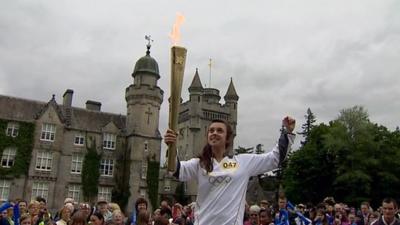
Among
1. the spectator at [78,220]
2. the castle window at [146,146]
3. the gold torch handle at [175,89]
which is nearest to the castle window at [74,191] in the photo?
the castle window at [146,146]

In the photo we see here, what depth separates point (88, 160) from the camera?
45.2 metres

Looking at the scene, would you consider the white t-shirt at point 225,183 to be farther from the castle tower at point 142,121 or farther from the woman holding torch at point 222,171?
the castle tower at point 142,121

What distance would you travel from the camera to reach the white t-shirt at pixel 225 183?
4265 millimetres

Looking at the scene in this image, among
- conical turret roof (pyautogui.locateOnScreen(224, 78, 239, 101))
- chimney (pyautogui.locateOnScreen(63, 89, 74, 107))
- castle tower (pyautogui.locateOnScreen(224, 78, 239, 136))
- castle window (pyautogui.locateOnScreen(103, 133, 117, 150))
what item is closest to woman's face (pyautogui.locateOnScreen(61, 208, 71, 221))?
castle window (pyautogui.locateOnScreen(103, 133, 117, 150))

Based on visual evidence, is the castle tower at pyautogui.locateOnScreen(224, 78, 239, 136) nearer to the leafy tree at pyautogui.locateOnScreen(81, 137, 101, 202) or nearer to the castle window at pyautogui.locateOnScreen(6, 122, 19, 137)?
the leafy tree at pyautogui.locateOnScreen(81, 137, 101, 202)

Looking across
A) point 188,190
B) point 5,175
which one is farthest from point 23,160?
point 188,190

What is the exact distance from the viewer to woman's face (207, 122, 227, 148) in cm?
462

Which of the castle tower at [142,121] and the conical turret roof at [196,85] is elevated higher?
the conical turret roof at [196,85]

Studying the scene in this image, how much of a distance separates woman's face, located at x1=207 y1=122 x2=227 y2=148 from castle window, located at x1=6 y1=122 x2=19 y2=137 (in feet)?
134

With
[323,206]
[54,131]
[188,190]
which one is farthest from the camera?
[188,190]

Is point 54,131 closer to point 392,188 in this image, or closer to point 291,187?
point 291,187

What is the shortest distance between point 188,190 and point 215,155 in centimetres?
5714

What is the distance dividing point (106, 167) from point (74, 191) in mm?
4090

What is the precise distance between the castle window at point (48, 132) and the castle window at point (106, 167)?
5675mm
